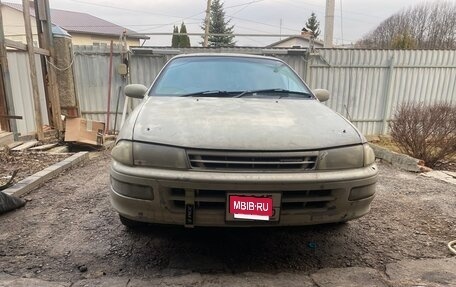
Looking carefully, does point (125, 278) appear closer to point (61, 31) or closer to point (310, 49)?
point (61, 31)

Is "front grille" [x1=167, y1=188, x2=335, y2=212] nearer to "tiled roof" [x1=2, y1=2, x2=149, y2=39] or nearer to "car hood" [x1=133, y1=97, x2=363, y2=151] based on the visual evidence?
"car hood" [x1=133, y1=97, x2=363, y2=151]

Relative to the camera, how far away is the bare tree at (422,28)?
110 ft

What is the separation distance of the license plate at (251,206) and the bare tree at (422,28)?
33.9 meters

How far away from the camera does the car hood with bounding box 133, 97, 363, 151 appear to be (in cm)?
226

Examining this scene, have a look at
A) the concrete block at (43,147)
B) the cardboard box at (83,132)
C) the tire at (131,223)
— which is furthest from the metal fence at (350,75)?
the tire at (131,223)

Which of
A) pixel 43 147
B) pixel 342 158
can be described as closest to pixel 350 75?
pixel 43 147

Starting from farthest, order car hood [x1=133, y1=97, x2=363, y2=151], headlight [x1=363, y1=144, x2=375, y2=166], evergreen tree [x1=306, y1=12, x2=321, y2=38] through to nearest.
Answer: evergreen tree [x1=306, y1=12, x2=321, y2=38] → headlight [x1=363, y1=144, x2=375, y2=166] → car hood [x1=133, y1=97, x2=363, y2=151]

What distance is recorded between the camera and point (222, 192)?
2.17 m

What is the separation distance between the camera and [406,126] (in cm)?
652

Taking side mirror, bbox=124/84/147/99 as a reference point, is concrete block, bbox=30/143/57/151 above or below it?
below

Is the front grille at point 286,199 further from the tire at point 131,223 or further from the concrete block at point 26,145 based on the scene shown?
the concrete block at point 26,145

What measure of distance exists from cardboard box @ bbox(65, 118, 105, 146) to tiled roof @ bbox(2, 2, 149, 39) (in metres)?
22.6

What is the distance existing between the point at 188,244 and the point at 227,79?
1644 millimetres

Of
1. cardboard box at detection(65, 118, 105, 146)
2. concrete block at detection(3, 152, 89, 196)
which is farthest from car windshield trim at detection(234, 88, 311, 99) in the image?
cardboard box at detection(65, 118, 105, 146)
